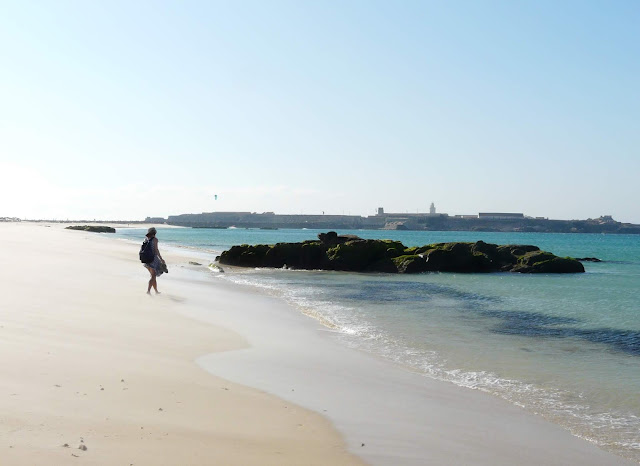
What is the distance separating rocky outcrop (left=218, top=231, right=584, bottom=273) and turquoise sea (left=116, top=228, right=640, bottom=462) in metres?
10.2

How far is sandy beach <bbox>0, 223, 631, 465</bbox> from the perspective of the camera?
17.1 ft

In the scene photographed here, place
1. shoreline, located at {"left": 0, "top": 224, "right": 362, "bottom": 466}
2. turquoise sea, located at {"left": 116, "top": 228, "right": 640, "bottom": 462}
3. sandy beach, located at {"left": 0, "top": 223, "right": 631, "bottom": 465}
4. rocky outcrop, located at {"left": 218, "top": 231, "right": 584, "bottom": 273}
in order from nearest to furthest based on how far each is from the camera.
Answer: shoreline, located at {"left": 0, "top": 224, "right": 362, "bottom": 466} < sandy beach, located at {"left": 0, "top": 223, "right": 631, "bottom": 465} < turquoise sea, located at {"left": 116, "top": 228, "right": 640, "bottom": 462} < rocky outcrop, located at {"left": 218, "top": 231, "right": 584, "bottom": 273}

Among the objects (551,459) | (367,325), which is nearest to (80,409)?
(551,459)

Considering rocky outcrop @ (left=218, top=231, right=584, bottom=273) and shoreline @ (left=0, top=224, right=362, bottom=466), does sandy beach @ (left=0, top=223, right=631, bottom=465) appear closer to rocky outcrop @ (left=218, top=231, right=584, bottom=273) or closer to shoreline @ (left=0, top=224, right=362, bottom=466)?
shoreline @ (left=0, top=224, right=362, bottom=466)

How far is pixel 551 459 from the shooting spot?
20.2 feet

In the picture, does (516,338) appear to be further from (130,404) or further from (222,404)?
(130,404)

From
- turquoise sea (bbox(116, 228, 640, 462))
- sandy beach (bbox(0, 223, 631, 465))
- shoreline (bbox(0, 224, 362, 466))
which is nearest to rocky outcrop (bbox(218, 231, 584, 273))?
turquoise sea (bbox(116, 228, 640, 462))

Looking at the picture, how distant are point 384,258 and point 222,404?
34530 mm

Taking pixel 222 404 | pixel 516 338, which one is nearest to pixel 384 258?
pixel 516 338

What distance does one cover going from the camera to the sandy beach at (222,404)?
521 cm

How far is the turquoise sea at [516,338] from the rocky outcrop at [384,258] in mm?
10183

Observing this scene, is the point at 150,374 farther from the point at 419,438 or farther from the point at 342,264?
the point at 342,264

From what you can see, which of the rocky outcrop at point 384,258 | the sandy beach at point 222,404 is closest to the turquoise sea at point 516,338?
the sandy beach at point 222,404

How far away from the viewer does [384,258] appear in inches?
1610
